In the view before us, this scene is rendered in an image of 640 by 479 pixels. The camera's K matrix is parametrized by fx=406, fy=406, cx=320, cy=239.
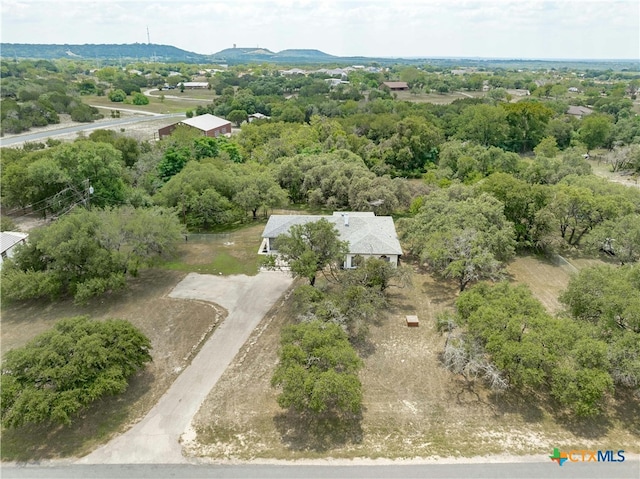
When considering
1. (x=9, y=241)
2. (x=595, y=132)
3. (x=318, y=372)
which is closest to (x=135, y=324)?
(x=318, y=372)

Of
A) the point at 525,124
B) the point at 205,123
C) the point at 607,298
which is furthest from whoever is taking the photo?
the point at 205,123

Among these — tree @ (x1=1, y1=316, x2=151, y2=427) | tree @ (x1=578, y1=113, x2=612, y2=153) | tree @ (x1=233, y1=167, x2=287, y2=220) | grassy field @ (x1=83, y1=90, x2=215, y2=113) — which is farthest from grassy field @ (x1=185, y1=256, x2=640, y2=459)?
grassy field @ (x1=83, y1=90, x2=215, y2=113)

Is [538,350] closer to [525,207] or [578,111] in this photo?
[525,207]

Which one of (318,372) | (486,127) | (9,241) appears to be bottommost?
(9,241)

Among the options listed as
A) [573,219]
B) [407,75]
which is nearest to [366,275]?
Answer: [573,219]

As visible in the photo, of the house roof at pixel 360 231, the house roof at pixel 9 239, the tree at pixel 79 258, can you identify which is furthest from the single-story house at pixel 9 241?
the house roof at pixel 360 231

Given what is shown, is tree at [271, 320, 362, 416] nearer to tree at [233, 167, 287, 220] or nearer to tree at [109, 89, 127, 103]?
tree at [233, 167, 287, 220]
